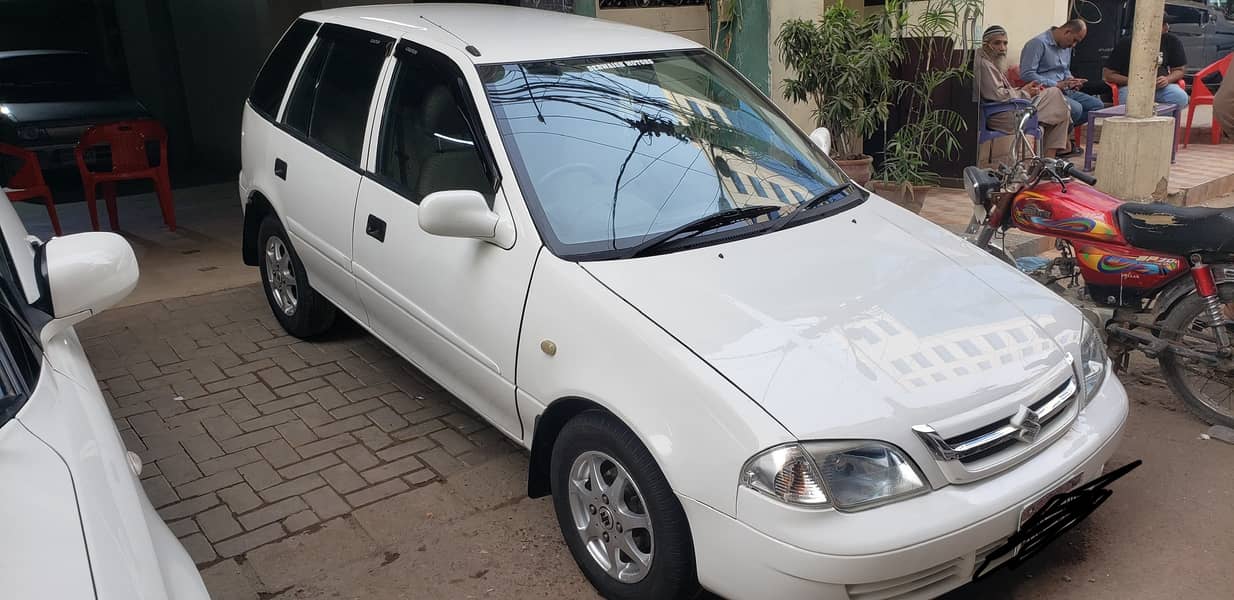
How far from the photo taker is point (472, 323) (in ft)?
11.7

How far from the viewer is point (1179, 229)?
4.14 meters

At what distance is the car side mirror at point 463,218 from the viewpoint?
329cm

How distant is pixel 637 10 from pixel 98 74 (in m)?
6.23

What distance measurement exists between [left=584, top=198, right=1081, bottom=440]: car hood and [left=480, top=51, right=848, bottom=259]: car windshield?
21 cm

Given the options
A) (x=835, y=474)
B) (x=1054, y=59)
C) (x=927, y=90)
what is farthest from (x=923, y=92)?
(x=835, y=474)

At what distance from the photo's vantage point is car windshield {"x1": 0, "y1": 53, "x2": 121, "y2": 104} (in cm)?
978

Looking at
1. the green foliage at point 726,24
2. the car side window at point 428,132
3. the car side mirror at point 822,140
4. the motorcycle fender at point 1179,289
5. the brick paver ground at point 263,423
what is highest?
the green foliage at point 726,24

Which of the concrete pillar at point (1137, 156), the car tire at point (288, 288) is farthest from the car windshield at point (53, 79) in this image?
the concrete pillar at point (1137, 156)

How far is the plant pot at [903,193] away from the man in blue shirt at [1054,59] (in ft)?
8.98

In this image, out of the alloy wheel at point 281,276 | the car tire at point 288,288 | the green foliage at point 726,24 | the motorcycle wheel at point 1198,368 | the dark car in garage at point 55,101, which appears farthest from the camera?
the dark car in garage at point 55,101

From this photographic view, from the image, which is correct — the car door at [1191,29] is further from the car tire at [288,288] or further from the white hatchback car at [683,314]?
the car tire at [288,288]

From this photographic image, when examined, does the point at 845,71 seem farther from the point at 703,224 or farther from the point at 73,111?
the point at 73,111

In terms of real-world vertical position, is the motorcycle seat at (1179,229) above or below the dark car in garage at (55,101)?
below

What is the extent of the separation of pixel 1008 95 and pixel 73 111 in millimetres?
8712
